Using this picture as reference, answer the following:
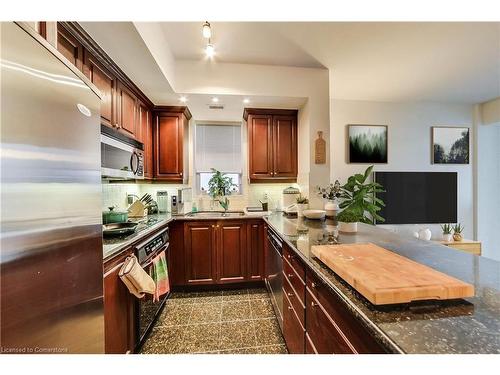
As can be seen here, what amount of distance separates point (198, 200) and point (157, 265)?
1664mm

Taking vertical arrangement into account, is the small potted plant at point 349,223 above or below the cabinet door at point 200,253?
above

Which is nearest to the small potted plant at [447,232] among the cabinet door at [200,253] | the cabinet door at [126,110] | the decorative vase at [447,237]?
the decorative vase at [447,237]

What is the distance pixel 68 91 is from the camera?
2.47 ft

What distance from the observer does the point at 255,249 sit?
2.84 m

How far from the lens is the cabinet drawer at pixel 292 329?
1.30 m

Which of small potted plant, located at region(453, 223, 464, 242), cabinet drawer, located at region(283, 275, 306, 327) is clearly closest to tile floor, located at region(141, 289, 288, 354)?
cabinet drawer, located at region(283, 275, 306, 327)

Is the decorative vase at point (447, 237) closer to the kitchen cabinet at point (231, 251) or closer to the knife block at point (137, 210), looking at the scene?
the kitchen cabinet at point (231, 251)

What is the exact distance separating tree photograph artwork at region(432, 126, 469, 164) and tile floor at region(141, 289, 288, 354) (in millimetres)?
4190

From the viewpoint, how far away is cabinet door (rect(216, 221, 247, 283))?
9.16 ft

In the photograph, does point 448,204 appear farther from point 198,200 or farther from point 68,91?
point 68,91

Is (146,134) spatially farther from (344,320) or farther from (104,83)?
(344,320)

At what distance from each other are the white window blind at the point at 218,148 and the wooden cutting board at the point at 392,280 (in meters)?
2.90

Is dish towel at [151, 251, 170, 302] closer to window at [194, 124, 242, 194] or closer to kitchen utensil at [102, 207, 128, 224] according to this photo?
kitchen utensil at [102, 207, 128, 224]
